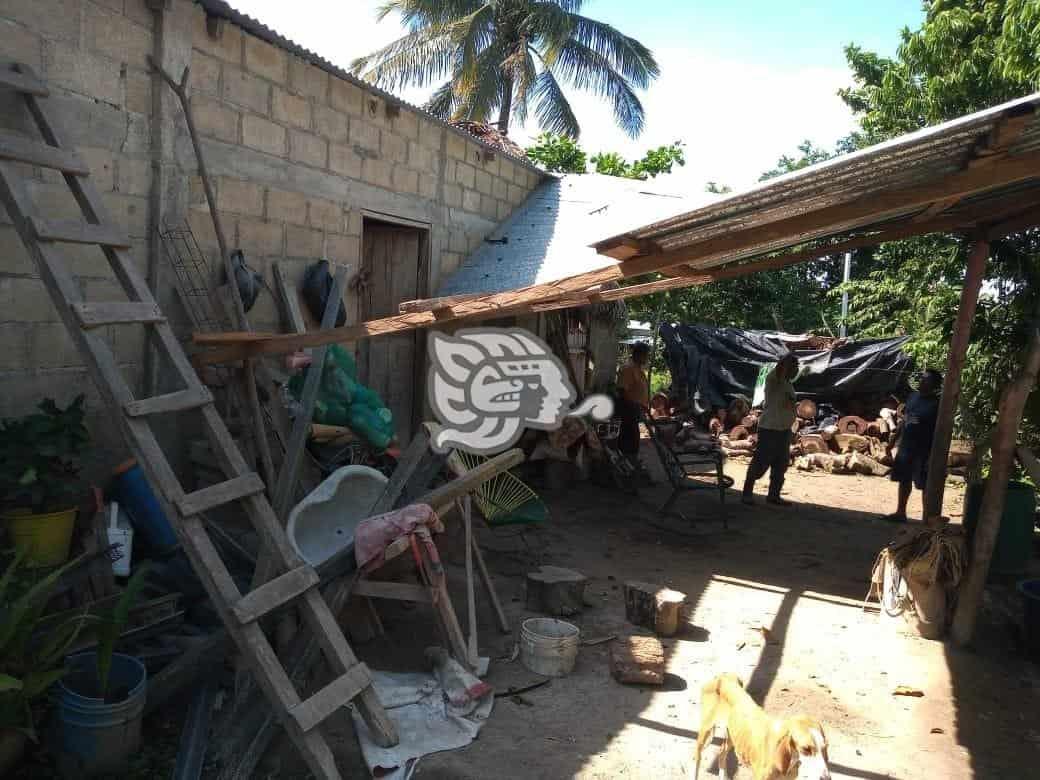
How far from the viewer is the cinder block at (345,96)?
20.3 feet

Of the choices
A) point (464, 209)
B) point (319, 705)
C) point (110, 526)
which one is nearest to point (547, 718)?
point (319, 705)

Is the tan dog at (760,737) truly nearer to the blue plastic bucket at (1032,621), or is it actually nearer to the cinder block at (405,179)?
the blue plastic bucket at (1032,621)

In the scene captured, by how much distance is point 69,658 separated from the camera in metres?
3.30

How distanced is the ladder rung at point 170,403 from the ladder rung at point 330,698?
1364 mm

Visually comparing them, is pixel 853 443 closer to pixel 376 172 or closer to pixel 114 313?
pixel 376 172

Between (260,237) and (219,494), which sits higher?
(260,237)

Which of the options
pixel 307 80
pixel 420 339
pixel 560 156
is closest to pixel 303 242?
pixel 307 80

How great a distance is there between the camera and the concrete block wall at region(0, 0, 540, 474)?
3803 millimetres

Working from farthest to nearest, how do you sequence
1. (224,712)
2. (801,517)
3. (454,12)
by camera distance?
(454,12), (801,517), (224,712)

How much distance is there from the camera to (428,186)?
7789 millimetres

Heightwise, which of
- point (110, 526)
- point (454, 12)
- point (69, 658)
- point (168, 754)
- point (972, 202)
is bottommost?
point (168, 754)

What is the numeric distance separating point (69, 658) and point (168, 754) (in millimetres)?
604

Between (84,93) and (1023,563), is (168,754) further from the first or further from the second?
(1023,563)

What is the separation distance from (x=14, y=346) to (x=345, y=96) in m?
3.61
